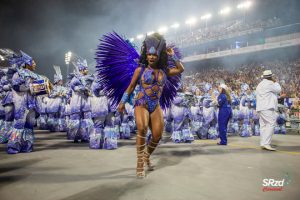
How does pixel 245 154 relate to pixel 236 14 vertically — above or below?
below

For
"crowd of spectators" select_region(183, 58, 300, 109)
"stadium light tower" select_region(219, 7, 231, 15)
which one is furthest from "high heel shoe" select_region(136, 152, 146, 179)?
"stadium light tower" select_region(219, 7, 231, 15)

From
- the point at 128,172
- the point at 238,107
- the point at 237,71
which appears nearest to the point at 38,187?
the point at 128,172

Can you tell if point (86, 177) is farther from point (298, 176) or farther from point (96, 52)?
point (298, 176)

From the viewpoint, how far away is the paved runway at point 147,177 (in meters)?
3.37

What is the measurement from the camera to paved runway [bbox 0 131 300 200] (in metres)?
3.37

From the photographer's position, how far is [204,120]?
10.1 metres

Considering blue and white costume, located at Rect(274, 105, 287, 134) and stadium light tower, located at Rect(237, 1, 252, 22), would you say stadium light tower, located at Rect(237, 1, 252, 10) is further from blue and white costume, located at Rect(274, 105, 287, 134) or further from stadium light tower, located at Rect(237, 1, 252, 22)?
blue and white costume, located at Rect(274, 105, 287, 134)

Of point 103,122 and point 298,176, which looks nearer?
point 298,176

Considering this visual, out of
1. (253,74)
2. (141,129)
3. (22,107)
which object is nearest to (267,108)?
(141,129)

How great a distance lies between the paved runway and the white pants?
93 cm

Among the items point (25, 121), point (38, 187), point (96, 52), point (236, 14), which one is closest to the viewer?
point (38, 187)

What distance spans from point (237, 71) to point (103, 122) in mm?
26008

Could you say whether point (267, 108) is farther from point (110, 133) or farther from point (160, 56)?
point (110, 133)

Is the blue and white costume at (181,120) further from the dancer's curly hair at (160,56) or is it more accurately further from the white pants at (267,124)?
the dancer's curly hair at (160,56)
